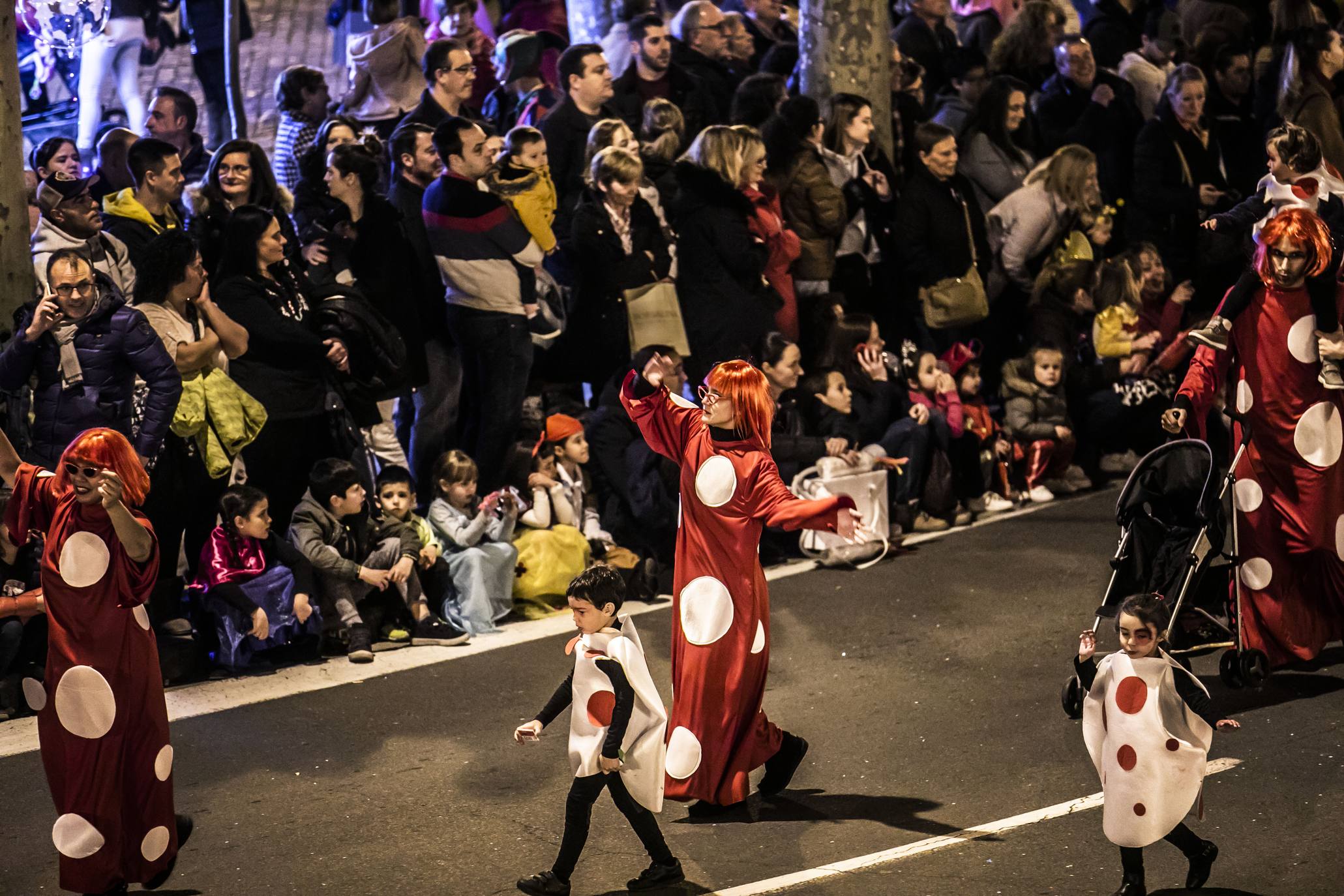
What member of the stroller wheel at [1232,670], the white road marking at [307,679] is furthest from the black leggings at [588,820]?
the stroller wheel at [1232,670]

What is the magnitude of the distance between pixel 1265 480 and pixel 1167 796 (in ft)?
9.04

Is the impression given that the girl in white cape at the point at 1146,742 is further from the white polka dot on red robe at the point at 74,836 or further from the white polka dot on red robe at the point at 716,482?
the white polka dot on red robe at the point at 74,836

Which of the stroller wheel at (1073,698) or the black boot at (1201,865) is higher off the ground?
the stroller wheel at (1073,698)

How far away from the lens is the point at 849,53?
13102 millimetres

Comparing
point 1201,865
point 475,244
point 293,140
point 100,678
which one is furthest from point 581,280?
point 1201,865

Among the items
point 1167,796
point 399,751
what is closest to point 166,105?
point 399,751

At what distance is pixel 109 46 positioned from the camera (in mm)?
12750

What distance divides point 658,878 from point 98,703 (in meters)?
1.98

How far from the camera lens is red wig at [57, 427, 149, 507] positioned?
6465mm

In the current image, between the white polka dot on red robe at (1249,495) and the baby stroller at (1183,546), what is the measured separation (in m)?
0.05

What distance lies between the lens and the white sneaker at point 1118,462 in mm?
12148

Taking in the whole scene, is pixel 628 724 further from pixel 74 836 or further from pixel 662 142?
pixel 662 142

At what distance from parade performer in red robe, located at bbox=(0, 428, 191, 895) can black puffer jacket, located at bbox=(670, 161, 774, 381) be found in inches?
192

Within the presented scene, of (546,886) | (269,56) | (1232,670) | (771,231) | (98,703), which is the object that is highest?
(269,56)
